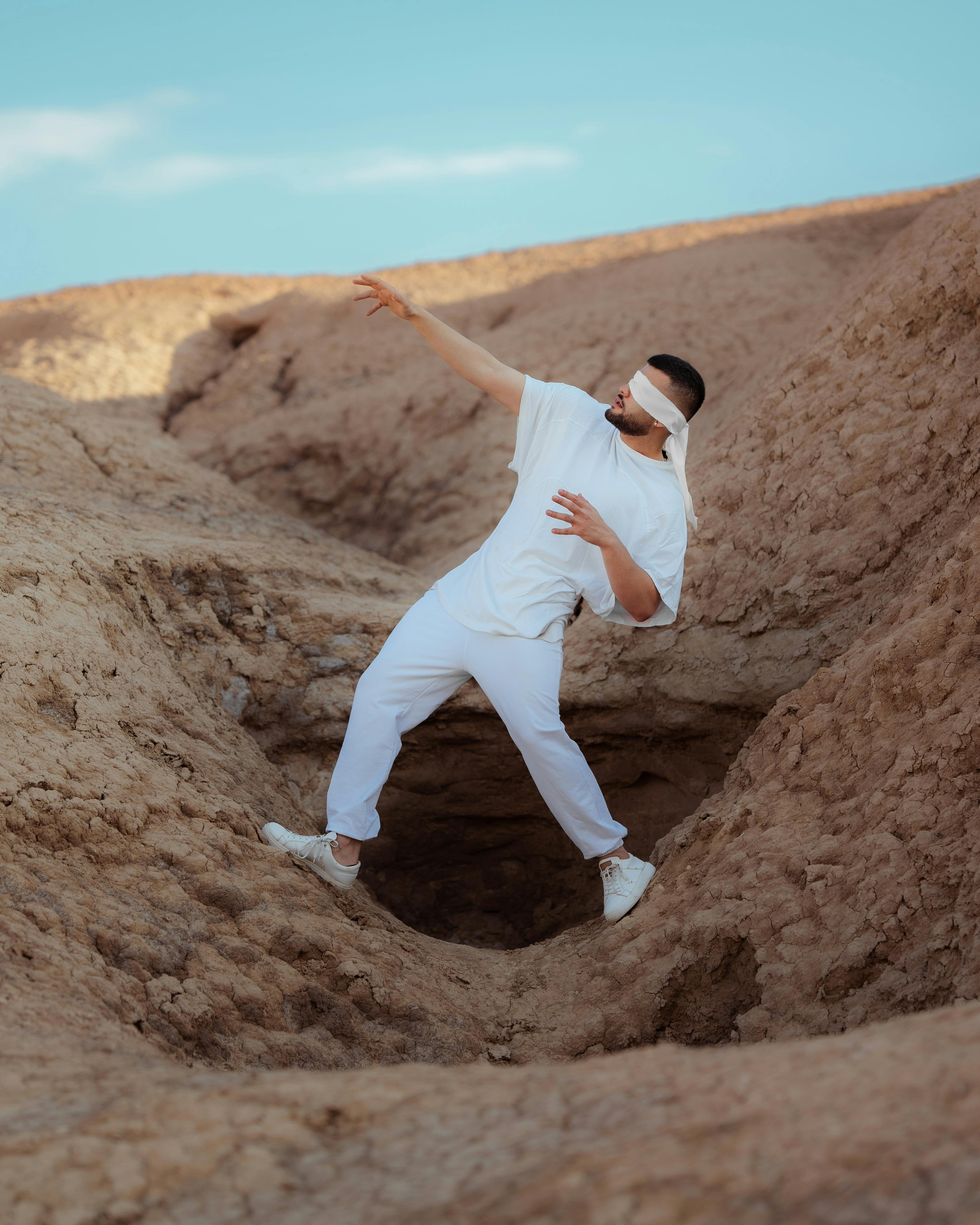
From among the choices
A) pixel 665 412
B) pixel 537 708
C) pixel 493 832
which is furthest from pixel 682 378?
pixel 493 832

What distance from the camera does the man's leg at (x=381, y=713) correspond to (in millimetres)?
3111

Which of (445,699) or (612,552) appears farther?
(445,699)

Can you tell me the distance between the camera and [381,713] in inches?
123

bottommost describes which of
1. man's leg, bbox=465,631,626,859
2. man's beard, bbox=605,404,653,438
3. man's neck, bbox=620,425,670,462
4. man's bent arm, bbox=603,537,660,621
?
man's leg, bbox=465,631,626,859

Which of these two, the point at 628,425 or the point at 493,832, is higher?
the point at 628,425

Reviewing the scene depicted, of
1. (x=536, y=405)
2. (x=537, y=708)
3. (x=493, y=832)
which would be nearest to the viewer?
(x=537, y=708)

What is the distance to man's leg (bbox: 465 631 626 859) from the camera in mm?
3051

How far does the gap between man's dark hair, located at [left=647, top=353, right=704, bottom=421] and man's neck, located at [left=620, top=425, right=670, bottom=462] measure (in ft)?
0.30

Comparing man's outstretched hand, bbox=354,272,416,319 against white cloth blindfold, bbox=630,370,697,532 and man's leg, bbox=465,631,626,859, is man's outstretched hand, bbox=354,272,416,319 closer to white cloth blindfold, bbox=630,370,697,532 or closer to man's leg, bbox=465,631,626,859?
white cloth blindfold, bbox=630,370,697,532

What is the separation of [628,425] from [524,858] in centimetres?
238

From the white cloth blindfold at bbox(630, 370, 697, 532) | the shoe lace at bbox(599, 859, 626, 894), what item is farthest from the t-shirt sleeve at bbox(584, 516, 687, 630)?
the shoe lace at bbox(599, 859, 626, 894)

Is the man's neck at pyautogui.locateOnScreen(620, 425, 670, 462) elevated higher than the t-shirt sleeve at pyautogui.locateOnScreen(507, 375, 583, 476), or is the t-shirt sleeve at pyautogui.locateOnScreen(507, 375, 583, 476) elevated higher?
the t-shirt sleeve at pyautogui.locateOnScreen(507, 375, 583, 476)

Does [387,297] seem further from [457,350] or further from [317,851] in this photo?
[317,851]

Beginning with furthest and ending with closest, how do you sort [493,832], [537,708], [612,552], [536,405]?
[493,832], [536,405], [537,708], [612,552]
